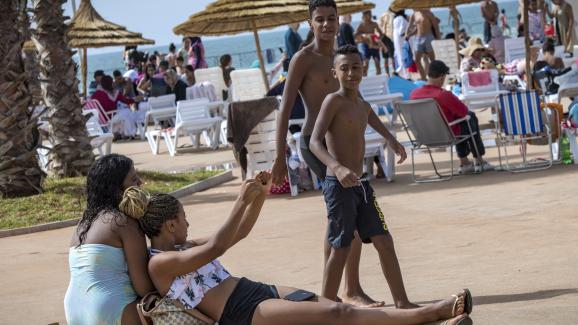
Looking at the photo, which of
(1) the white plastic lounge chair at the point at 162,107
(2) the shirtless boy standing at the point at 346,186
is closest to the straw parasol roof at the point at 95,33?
(1) the white plastic lounge chair at the point at 162,107

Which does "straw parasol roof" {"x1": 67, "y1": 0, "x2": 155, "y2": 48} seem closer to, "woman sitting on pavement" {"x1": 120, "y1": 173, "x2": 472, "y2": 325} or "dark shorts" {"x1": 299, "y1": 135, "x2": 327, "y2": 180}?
"dark shorts" {"x1": 299, "y1": 135, "x2": 327, "y2": 180}

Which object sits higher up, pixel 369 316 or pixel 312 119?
pixel 312 119

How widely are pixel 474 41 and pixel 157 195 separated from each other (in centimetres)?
1635

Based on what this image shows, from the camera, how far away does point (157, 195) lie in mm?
5348

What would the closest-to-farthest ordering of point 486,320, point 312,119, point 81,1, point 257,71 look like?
point 486,320 < point 312,119 < point 257,71 < point 81,1

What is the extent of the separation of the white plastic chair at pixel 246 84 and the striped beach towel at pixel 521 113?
886 cm

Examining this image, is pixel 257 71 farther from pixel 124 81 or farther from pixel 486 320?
pixel 486 320

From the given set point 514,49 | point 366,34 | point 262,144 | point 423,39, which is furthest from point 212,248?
point 366,34

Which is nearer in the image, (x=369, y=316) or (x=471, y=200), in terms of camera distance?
(x=369, y=316)

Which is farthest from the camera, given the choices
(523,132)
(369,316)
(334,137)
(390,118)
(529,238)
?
(390,118)

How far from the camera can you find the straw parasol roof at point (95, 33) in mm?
26281

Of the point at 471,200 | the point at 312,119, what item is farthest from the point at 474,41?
the point at 312,119

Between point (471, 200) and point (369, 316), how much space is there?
5795mm

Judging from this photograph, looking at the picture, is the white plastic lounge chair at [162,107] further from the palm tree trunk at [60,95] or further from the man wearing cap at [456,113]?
the man wearing cap at [456,113]
